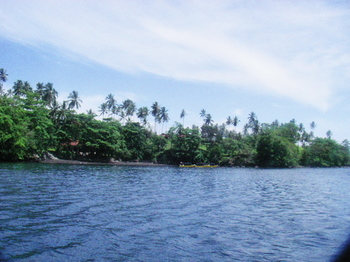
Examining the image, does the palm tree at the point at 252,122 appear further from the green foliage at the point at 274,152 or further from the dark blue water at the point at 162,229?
the dark blue water at the point at 162,229

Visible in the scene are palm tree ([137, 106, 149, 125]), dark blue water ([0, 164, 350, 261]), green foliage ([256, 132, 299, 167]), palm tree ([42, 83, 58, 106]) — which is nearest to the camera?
dark blue water ([0, 164, 350, 261])

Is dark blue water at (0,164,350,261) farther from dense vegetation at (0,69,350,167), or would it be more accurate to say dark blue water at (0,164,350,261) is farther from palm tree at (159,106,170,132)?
palm tree at (159,106,170,132)

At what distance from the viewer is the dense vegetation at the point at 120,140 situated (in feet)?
222

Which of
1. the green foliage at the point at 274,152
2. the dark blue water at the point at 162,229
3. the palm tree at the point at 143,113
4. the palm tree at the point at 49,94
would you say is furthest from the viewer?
the palm tree at the point at 143,113

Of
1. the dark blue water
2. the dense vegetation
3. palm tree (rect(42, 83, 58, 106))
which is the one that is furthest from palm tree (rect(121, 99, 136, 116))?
the dark blue water

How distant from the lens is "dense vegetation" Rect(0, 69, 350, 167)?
222 feet

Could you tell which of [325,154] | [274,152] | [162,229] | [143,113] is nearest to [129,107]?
[143,113]

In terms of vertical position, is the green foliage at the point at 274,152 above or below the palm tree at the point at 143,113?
below

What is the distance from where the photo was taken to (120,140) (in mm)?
92875

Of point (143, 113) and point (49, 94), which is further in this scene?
point (143, 113)

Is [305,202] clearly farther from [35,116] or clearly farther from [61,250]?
[35,116]

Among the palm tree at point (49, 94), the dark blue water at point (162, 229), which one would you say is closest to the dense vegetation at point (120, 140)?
the palm tree at point (49, 94)

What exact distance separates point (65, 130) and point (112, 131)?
47.7 feet

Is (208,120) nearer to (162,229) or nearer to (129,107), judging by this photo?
(129,107)
